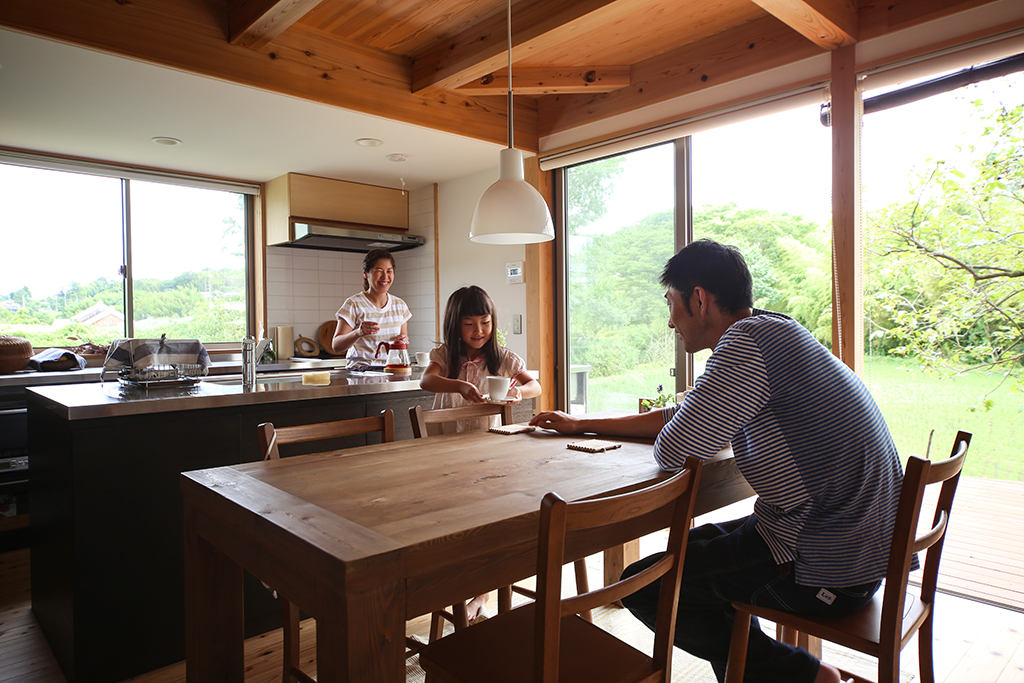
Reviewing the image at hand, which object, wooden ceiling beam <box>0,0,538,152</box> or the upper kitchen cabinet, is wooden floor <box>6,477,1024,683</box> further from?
the upper kitchen cabinet

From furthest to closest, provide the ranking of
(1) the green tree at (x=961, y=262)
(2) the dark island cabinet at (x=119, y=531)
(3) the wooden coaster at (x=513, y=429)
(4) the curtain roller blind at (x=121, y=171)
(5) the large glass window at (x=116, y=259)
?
1. (5) the large glass window at (x=116, y=259)
2. (4) the curtain roller blind at (x=121, y=171)
3. (1) the green tree at (x=961, y=262)
4. (3) the wooden coaster at (x=513, y=429)
5. (2) the dark island cabinet at (x=119, y=531)

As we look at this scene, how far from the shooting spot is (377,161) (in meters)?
4.14

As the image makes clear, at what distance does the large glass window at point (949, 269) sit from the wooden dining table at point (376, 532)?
1.42 m

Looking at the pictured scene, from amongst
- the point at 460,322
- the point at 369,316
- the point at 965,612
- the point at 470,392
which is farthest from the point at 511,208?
the point at 965,612

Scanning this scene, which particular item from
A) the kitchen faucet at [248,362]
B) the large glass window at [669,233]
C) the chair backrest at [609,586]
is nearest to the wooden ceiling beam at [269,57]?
the large glass window at [669,233]

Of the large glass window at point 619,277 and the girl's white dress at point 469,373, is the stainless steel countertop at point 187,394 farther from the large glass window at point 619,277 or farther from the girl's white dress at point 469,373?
the large glass window at point 619,277

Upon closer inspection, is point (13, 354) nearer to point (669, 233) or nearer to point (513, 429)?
point (513, 429)

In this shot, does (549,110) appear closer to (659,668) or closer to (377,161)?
(377,161)

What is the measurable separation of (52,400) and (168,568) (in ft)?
2.13

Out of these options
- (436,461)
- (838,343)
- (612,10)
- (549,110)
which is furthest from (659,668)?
(549,110)

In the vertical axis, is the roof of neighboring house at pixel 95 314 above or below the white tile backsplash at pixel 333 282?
below

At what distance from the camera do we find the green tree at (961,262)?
2.34m

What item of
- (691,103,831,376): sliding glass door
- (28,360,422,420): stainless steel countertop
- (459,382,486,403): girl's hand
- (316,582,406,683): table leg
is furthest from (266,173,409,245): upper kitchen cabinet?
(316,582,406,683): table leg

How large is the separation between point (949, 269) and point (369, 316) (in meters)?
2.81
